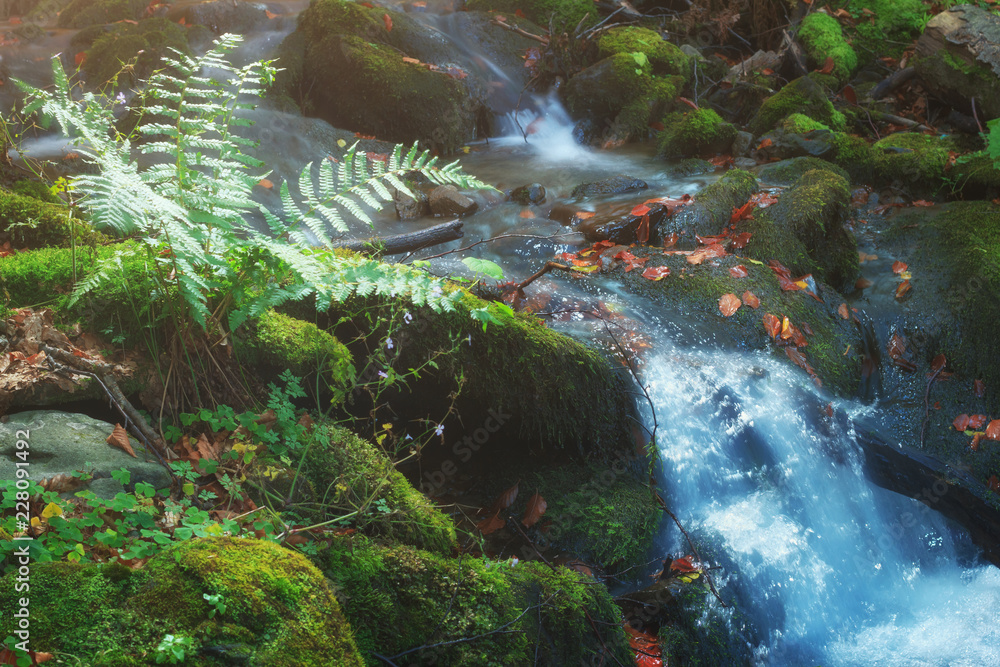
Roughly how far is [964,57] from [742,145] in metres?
3.20

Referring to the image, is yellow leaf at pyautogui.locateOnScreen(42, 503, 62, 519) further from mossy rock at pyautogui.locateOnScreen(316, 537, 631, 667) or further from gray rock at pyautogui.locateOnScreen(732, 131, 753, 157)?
gray rock at pyautogui.locateOnScreen(732, 131, 753, 157)

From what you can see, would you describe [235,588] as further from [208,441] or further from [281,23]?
[281,23]

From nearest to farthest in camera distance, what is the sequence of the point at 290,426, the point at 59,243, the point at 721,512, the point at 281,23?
1. the point at 290,426
2. the point at 59,243
3. the point at 721,512
4. the point at 281,23

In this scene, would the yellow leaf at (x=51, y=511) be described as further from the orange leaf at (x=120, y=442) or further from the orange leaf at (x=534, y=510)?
the orange leaf at (x=534, y=510)

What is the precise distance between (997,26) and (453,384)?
9.35 m

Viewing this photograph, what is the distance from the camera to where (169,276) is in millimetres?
2588

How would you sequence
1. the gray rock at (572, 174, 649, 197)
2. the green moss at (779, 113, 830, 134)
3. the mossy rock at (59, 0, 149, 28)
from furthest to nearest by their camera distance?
1. the mossy rock at (59, 0, 149, 28)
2. the green moss at (779, 113, 830, 134)
3. the gray rock at (572, 174, 649, 197)

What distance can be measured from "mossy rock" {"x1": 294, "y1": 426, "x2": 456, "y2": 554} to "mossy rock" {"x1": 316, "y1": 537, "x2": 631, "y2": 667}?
0.19m

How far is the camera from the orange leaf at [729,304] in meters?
4.90

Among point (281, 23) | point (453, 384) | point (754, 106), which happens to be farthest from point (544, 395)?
point (281, 23)

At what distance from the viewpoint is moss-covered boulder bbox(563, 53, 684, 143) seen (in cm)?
949

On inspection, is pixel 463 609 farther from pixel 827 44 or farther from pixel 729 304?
pixel 827 44

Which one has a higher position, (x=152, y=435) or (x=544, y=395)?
(x=152, y=435)

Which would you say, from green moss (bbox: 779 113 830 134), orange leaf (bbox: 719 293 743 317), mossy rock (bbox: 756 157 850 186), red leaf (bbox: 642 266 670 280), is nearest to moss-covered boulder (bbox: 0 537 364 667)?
orange leaf (bbox: 719 293 743 317)
